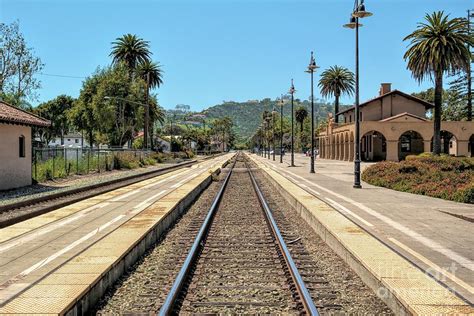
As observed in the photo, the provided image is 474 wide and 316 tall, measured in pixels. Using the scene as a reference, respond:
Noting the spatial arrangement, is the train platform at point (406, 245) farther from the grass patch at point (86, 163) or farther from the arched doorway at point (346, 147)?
the arched doorway at point (346, 147)

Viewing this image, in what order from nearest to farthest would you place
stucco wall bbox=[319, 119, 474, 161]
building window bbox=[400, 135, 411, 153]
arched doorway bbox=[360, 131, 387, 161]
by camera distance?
stucco wall bbox=[319, 119, 474, 161] → building window bbox=[400, 135, 411, 153] → arched doorway bbox=[360, 131, 387, 161]

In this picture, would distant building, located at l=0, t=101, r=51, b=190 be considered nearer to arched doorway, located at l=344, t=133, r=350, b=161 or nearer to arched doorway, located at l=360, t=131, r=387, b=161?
arched doorway, located at l=344, t=133, r=350, b=161

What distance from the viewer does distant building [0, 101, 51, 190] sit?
23.1m

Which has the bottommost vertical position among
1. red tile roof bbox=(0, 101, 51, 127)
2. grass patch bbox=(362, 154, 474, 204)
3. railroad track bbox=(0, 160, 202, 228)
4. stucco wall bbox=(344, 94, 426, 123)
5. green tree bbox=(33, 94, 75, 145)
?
railroad track bbox=(0, 160, 202, 228)

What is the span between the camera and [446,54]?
137 ft

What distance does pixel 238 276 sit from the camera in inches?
319

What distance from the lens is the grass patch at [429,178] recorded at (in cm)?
1845

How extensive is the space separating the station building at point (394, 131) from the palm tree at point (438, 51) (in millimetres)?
17047

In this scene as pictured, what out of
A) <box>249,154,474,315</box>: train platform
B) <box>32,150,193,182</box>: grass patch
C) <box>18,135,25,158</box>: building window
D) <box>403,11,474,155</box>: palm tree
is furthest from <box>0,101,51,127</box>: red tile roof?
<box>403,11,474,155</box>: palm tree

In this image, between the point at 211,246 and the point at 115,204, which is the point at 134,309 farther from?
the point at 115,204

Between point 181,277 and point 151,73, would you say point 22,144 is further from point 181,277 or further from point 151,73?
point 151,73

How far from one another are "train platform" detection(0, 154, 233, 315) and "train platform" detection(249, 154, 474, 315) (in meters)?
4.00

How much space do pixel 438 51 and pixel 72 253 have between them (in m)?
39.7

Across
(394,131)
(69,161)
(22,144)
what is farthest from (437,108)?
(22,144)
